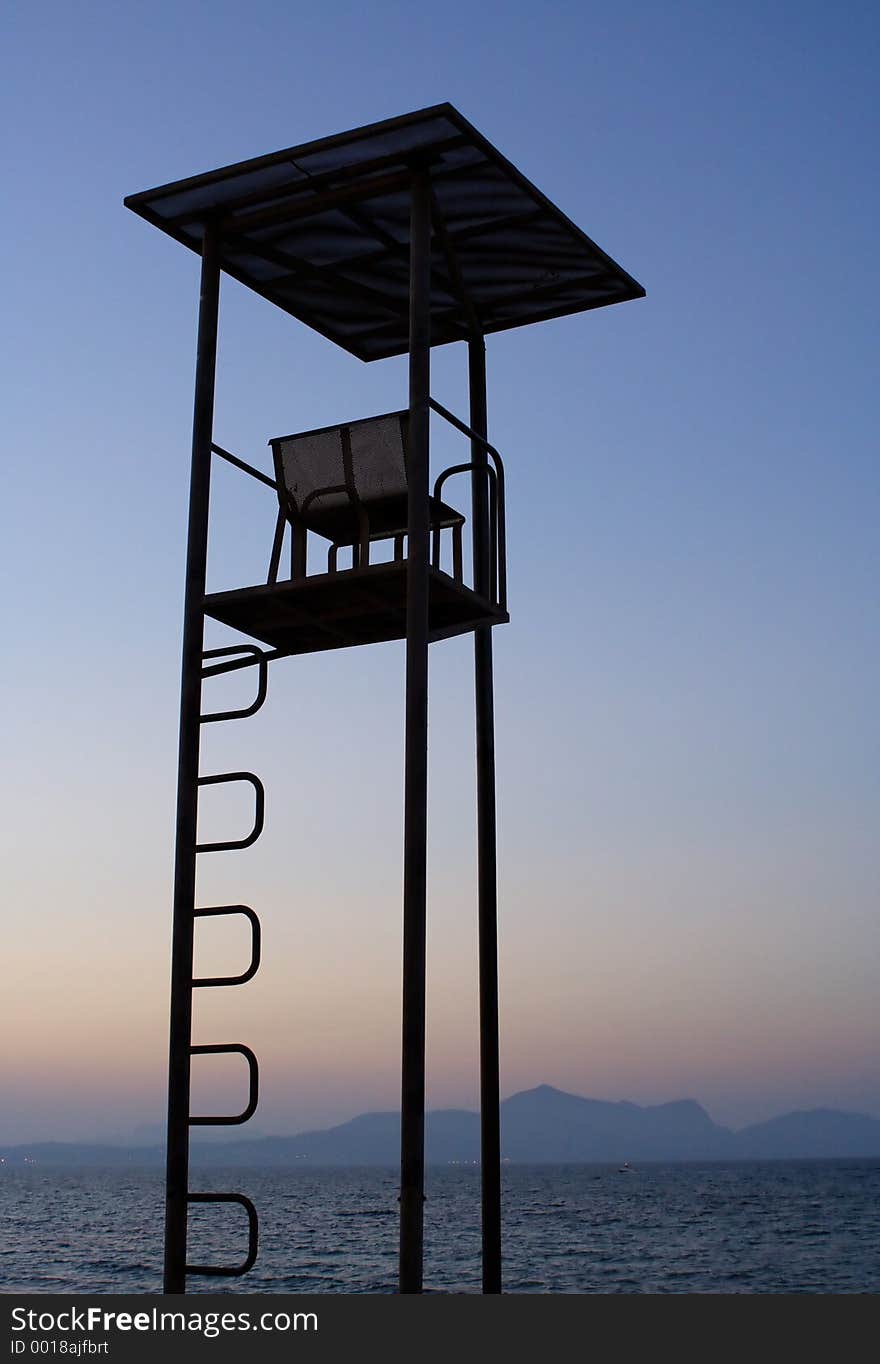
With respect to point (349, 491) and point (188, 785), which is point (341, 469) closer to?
point (349, 491)

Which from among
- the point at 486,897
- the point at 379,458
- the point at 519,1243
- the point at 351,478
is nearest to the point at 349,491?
the point at 351,478

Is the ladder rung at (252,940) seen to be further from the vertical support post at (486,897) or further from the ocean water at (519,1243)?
the ocean water at (519,1243)

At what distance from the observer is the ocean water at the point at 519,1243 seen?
55.6m

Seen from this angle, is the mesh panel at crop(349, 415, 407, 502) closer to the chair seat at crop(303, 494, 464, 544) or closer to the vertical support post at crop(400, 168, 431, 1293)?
the chair seat at crop(303, 494, 464, 544)

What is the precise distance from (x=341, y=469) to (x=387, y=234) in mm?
1819

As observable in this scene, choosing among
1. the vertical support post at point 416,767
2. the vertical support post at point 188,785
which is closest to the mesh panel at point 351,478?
the vertical support post at point 416,767

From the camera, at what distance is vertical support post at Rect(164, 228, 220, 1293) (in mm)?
8023

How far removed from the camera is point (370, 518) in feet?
28.8

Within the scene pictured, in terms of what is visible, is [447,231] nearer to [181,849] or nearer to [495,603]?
[495,603]

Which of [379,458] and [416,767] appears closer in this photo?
[416,767]

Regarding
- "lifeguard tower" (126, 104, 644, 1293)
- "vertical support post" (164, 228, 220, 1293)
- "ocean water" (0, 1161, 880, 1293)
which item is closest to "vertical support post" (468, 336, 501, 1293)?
"lifeguard tower" (126, 104, 644, 1293)

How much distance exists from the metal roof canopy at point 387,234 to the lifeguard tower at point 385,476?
2 centimetres

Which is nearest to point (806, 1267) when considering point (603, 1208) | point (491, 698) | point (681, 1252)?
point (681, 1252)

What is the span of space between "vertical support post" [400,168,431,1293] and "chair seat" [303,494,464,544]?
2.45ft
